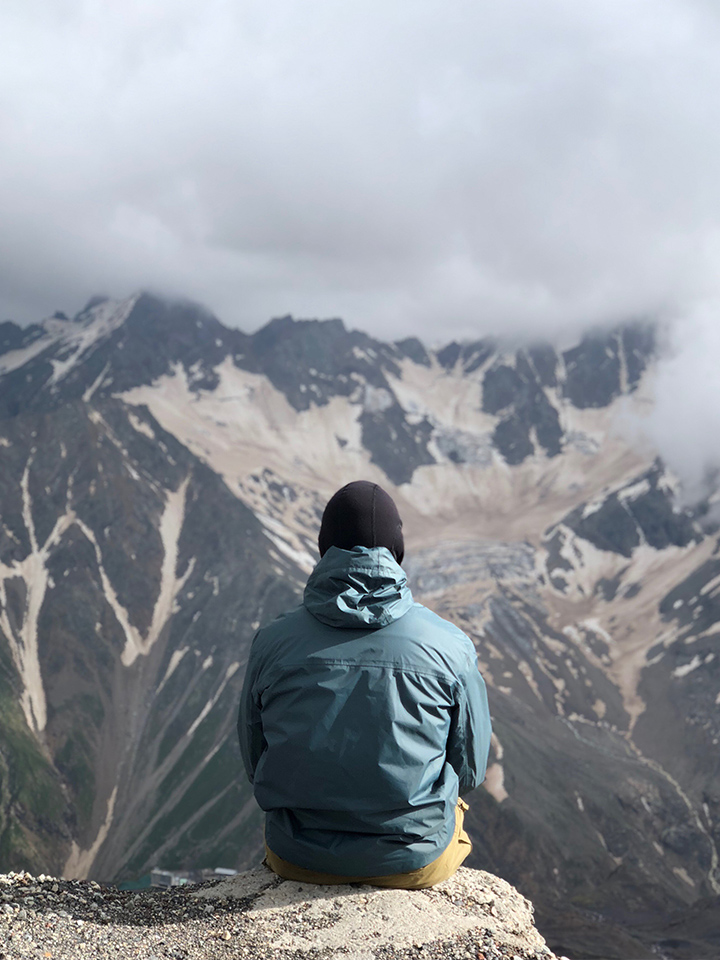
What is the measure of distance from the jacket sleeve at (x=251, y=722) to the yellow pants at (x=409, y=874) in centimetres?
94

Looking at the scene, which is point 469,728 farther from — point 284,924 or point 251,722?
point 284,924

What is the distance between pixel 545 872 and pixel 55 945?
182153 mm

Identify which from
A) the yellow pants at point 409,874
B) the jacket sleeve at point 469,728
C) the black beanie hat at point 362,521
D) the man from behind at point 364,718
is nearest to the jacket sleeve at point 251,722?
the man from behind at point 364,718

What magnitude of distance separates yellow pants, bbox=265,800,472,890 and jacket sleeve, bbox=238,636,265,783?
0.94 meters

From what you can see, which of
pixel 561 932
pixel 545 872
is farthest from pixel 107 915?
pixel 545 872

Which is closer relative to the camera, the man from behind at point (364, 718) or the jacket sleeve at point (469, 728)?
the man from behind at point (364, 718)

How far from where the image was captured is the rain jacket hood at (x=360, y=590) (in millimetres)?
8070

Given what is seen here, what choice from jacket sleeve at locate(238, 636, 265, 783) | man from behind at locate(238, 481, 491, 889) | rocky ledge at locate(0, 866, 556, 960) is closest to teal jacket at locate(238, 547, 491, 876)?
man from behind at locate(238, 481, 491, 889)

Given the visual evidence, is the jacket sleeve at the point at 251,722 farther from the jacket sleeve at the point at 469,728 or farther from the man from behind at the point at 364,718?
the jacket sleeve at the point at 469,728

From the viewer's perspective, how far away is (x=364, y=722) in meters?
7.83

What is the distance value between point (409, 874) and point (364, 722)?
1726mm

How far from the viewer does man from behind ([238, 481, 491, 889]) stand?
7.84 metres

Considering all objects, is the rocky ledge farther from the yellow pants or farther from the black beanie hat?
the black beanie hat

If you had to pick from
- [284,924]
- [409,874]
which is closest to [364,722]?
[409,874]
